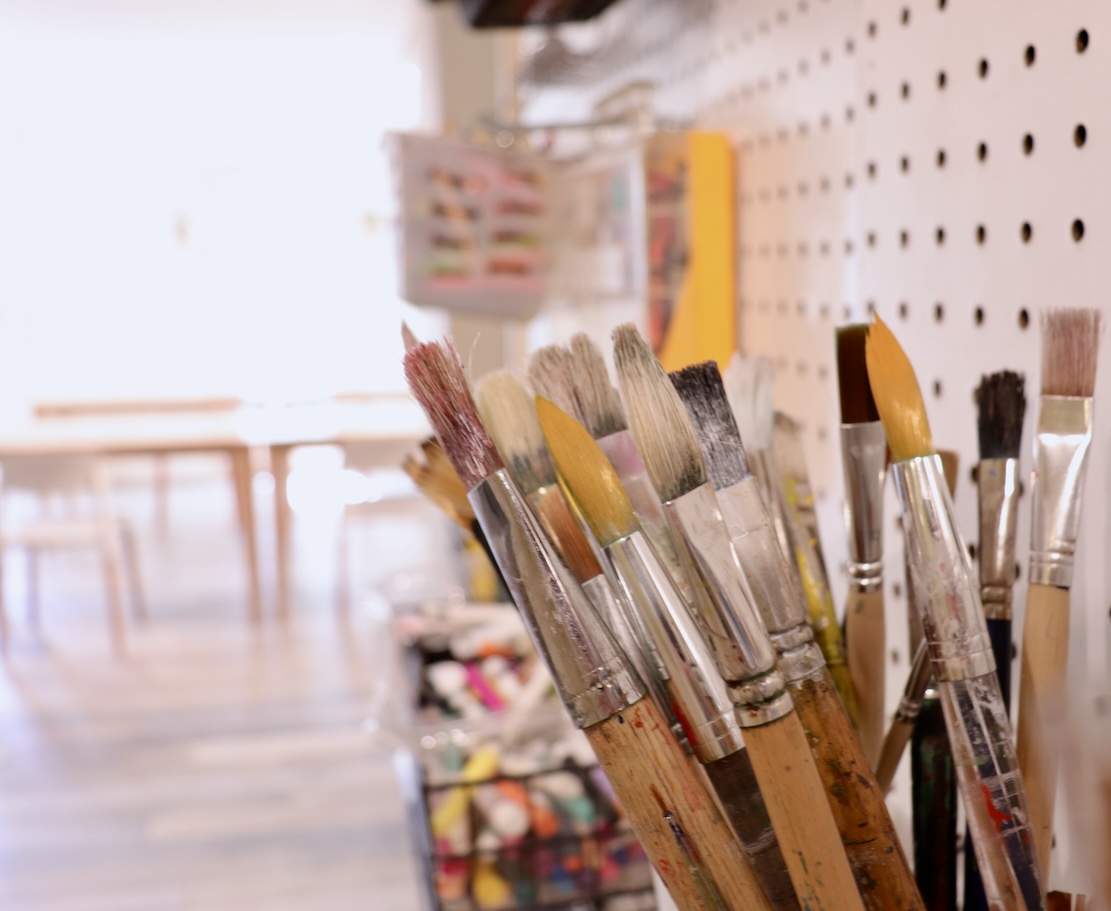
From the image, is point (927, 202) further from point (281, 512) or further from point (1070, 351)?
point (281, 512)

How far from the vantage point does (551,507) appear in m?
0.42

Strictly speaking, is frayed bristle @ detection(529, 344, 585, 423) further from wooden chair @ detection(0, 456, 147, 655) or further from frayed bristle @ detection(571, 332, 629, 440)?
wooden chair @ detection(0, 456, 147, 655)

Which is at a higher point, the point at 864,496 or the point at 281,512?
the point at 864,496

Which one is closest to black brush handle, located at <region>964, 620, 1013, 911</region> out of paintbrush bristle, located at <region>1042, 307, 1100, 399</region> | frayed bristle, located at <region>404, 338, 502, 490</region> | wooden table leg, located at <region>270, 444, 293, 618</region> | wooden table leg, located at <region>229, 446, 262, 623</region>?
paintbrush bristle, located at <region>1042, 307, 1100, 399</region>

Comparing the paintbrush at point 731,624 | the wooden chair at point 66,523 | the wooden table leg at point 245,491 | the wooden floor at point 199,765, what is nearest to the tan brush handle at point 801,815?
the paintbrush at point 731,624

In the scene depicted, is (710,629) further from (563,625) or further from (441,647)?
(441,647)

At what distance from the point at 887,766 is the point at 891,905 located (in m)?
0.08

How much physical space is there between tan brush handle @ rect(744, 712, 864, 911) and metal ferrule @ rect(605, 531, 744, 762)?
18mm

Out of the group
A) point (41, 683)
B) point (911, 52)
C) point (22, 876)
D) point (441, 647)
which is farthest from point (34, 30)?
point (911, 52)

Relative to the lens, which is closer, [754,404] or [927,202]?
[754,404]

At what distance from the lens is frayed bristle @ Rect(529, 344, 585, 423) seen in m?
0.44

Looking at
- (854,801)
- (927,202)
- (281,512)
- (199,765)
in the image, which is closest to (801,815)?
(854,801)

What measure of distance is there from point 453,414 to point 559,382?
0.20ft

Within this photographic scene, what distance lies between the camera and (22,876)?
6.37 ft
